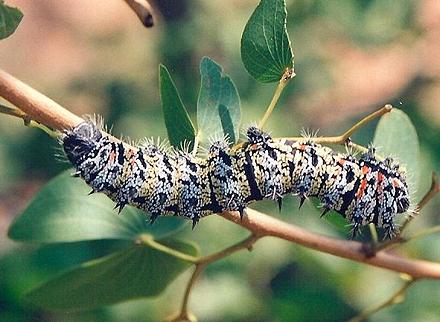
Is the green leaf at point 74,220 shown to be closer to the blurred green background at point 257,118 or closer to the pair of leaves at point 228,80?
→ the pair of leaves at point 228,80

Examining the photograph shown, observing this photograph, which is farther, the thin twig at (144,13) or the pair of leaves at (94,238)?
the pair of leaves at (94,238)

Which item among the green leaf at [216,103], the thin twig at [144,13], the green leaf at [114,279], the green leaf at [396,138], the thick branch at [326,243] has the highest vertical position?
the green leaf at [396,138]

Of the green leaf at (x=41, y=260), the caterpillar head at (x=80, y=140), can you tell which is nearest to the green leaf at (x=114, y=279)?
the caterpillar head at (x=80, y=140)

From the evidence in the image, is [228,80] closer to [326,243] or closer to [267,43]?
[267,43]

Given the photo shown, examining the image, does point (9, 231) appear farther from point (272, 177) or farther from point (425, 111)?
point (425, 111)

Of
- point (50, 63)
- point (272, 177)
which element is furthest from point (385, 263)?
point (50, 63)

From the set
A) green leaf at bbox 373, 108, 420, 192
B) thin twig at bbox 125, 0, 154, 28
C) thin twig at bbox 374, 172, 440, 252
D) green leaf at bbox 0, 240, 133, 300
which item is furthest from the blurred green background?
thin twig at bbox 125, 0, 154, 28
